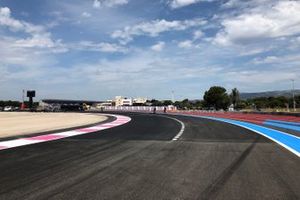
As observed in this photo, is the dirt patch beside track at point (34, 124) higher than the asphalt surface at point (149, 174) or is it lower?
higher

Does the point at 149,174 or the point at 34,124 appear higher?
the point at 34,124

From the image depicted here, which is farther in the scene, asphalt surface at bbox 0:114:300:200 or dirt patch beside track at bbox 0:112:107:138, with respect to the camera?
dirt patch beside track at bbox 0:112:107:138

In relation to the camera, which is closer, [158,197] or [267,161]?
[158,197]

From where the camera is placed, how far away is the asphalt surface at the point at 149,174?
5.90 m

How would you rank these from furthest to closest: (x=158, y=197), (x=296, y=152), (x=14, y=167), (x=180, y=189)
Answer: (x=296, y=152)
(x=14, y=167)
(x=180, y=189)
(x=158, y=197)

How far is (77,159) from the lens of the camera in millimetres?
9469

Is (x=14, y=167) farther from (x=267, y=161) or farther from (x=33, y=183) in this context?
(x=267, y=161)

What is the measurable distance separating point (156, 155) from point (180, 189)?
4106 mm

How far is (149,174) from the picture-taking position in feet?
24.5

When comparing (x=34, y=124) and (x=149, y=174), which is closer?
(x=149, y=174)

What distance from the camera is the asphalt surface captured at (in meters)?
5.90

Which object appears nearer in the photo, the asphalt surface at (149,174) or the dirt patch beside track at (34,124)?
the asphalt surface at (149,174)

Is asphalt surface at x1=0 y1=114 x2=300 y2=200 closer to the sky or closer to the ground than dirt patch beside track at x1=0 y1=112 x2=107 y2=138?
closer to the ground

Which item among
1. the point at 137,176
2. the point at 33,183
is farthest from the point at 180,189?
the point at 33,183
